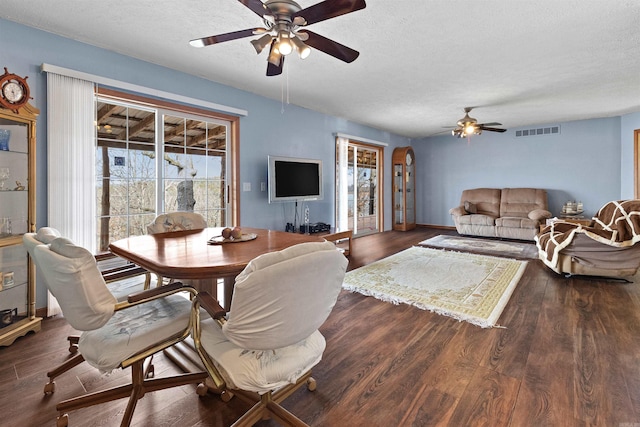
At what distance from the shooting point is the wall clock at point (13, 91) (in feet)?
7.23

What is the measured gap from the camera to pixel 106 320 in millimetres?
1229

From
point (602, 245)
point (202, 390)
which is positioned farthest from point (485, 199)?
point (202, 390)

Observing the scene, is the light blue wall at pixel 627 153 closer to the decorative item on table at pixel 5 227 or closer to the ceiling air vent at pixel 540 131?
the ceiling air vent at pixel 540 131

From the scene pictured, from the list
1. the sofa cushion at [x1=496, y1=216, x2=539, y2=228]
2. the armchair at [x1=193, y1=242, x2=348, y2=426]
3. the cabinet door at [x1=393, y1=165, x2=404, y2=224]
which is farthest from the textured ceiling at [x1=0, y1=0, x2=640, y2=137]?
the cabinet door at [x1=393, y1=165, x2=404, y2=224]

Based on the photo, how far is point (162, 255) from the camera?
1568 millimetres

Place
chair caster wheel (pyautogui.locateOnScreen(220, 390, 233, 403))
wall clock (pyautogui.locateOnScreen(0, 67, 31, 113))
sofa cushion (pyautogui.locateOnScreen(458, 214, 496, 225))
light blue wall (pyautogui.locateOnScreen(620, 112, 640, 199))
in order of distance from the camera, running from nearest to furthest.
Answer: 1. chair caster wheel (pyautogui.locateOnScreen(220, 390, 233, 403))
2. wall clock (pyautogui.locateOnScreen(0, 67, 31, 113))
3. light blue wall (pyautogui.locateOnScreen(620, 112, 640, 199))
4. sofa cushion (pyautogui.locateOnScreen(458, 214, 496, 225))

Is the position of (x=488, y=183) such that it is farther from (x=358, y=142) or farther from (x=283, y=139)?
(x=283, y=139)

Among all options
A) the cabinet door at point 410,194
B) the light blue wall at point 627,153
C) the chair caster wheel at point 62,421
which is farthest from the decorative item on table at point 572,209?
the chair caster wheel at point 62,421

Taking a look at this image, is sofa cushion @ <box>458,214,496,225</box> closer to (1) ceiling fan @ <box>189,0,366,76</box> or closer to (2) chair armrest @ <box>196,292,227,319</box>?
(1) ceiling fan @ <box>189,0,366,76</box>

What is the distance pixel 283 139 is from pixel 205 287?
3.26 m

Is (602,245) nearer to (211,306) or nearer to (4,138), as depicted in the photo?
(211,306)

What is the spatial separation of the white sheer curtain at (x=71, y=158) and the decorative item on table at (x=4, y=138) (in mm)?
278

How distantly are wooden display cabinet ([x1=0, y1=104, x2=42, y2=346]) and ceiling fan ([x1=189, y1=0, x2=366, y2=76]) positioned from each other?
159cm

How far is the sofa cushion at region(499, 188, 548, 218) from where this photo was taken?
6.41 meters
